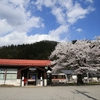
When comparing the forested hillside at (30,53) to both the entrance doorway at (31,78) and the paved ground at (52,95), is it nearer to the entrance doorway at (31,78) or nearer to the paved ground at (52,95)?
the entrance doorway at (31,78)

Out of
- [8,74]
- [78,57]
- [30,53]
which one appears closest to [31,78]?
[8,74]

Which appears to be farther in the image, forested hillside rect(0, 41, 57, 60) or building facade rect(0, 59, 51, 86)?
forested hillside rect(0, 41, 57, 60)

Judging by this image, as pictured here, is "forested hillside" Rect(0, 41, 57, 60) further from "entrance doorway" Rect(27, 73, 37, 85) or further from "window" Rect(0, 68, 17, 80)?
"window" Rect(0, 68, 17, 80)

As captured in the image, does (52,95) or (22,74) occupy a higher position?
(22,74)

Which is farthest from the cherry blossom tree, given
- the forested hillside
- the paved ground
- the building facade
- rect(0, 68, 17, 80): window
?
the forested hillside

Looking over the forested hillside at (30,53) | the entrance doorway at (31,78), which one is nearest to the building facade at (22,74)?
the entrance doorway at (31,78)

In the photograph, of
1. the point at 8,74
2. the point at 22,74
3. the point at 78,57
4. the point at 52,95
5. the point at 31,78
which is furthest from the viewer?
the point at 31,78

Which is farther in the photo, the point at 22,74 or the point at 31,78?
the point at 31,78

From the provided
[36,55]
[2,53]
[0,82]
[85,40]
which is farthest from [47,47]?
[0,82]

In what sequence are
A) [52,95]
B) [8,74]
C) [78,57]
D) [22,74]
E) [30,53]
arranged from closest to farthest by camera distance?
[52,95], [8,74], [78,57], [22,74], [30,53]

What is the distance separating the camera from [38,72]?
97.3 ft

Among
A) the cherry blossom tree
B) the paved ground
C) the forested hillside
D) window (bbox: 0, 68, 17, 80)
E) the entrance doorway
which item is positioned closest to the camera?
the paved ground

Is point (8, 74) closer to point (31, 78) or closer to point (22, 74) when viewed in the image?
point (22, 74)

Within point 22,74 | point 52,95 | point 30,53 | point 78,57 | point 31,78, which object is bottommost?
point 52,95
